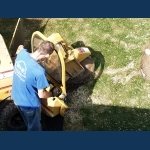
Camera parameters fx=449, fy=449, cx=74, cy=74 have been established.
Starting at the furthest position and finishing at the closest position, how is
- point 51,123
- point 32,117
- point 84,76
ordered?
point 84,76 → point 51,123 → point 32,117

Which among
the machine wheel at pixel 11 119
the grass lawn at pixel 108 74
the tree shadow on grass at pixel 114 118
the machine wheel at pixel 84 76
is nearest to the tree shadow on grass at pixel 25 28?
the grass lawn at pixel 108 74

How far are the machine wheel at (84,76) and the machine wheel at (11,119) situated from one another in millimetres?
1258

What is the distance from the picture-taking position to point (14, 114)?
7.92 metres

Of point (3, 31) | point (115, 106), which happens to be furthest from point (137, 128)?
point (3, 31)

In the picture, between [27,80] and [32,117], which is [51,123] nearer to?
[32,117]

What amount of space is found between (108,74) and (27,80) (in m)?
2.85

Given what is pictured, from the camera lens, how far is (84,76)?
8984 mm

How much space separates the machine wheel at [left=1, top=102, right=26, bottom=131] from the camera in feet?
25.7

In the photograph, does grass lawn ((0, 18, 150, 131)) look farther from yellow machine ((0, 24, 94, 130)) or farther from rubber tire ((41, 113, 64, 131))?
yellow machine ((0, 24, 94, 130))

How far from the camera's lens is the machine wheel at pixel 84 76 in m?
8.86

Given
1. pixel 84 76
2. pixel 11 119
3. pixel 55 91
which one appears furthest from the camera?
pixel 84 76

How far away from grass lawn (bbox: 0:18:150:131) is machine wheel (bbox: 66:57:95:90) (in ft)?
0.35

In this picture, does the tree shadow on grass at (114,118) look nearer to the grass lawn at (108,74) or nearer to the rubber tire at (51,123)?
the grass lawn at (108,74)

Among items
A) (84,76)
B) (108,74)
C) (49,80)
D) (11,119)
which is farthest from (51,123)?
(108,74)
